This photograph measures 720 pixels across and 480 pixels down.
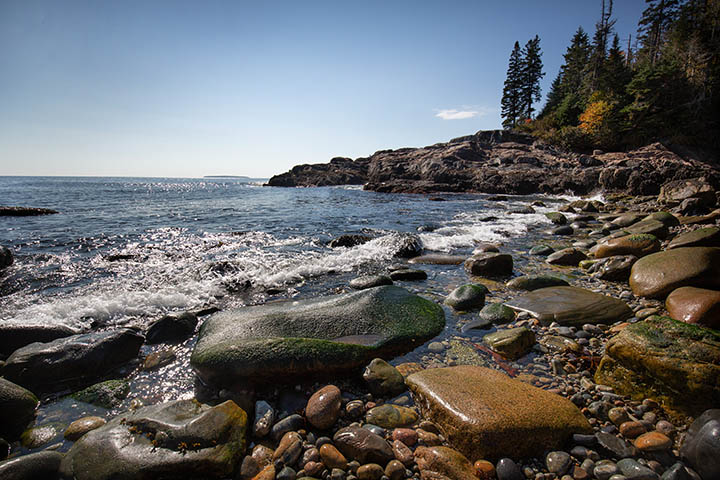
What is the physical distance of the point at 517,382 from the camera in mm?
3211

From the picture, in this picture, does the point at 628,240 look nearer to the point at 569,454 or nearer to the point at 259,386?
the point at 569,454

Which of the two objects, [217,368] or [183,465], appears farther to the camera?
[217,368]

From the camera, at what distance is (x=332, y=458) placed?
252 cm

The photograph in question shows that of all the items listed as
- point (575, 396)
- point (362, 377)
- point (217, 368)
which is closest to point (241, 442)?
point (217, 368)

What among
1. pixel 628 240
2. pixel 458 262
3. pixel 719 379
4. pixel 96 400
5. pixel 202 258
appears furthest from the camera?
pixel 202 258

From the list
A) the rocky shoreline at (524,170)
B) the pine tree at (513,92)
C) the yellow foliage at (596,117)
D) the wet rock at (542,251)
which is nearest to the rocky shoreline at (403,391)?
the wet rock at (542,251)

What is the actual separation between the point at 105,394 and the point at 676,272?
8.79m

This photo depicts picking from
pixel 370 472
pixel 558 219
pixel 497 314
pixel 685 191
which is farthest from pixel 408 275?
pixel 685 191

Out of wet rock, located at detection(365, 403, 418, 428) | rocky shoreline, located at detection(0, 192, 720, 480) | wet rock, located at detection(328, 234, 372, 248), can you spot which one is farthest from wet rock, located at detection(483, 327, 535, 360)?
wet rock, located at detection(328, 234, 372, 248)

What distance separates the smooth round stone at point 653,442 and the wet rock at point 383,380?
2.03 metres

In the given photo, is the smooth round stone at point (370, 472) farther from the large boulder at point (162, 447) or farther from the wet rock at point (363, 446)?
the large boulder at point (162, 447)

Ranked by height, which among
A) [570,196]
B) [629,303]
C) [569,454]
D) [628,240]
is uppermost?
[570,196]

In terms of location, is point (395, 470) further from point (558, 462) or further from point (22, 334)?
point (22, 334)

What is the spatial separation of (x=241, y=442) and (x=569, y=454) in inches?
110
